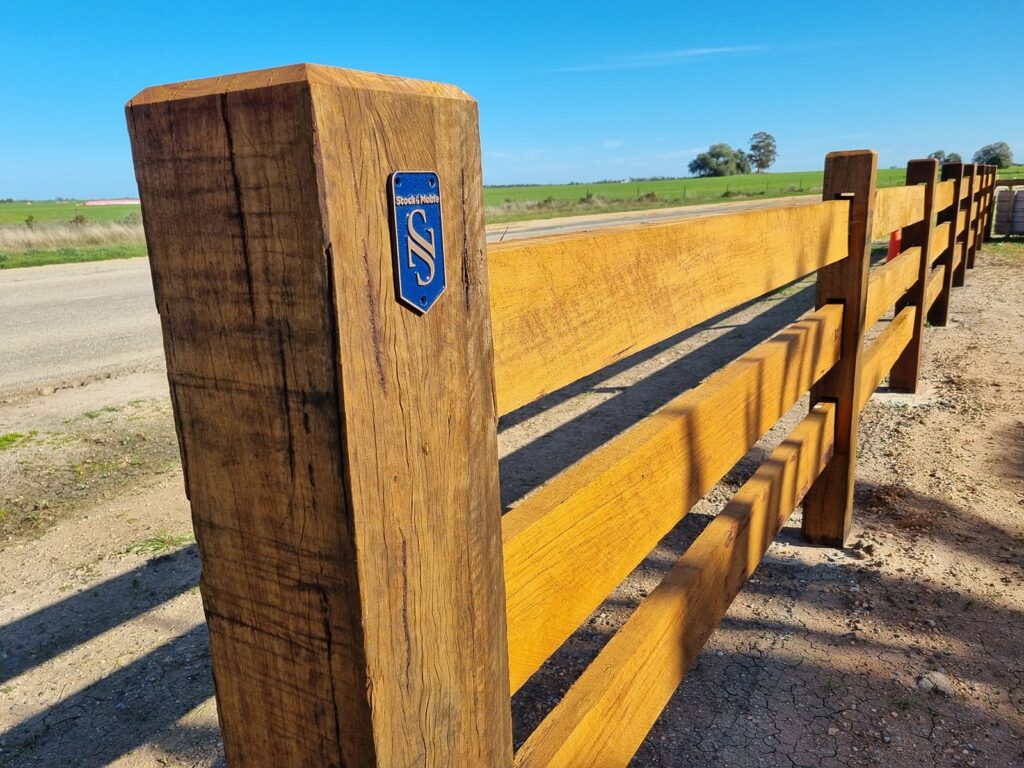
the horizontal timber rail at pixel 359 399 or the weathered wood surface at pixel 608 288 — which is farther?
the weathered wood surface at pixel 608 288

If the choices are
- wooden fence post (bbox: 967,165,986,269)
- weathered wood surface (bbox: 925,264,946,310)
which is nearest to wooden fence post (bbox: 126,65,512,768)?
weathered wood surface (bbox: 925,264,946,310)

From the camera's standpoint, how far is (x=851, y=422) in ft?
10.8

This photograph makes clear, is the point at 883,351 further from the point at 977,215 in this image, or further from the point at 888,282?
the point at 977,215

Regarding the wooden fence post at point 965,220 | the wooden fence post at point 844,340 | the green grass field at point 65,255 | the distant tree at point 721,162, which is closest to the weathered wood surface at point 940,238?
the wooden fence post at point 965,220

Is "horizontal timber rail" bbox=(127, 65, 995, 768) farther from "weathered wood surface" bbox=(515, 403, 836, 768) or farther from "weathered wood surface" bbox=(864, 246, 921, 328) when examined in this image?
"weathered wood surface" bbox=(864, 246, 921, 328)

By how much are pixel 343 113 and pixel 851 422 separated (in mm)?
3066

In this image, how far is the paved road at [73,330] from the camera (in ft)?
20.8

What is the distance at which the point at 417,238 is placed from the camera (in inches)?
32.3

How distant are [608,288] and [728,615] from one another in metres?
1.99

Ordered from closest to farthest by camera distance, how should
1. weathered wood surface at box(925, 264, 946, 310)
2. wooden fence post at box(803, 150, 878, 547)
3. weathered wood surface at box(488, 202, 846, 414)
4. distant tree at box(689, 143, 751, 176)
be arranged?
1. weathered wood surface at box(488, 202, 846, 414)
2. wooden fence post at box(803, 150, 878, 547)
3. weathered wood surface at box(925, 264, 946, 310)
4. distant tree at box(689, 143, 751, 176)

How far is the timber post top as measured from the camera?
71 cm

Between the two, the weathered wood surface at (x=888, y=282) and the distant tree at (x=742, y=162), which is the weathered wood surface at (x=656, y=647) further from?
the distant tree at (x=742, y=162)

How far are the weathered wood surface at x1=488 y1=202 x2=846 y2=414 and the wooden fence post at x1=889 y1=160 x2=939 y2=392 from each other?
3348 mm

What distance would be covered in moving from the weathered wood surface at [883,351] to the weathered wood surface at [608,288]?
69.0 inches
